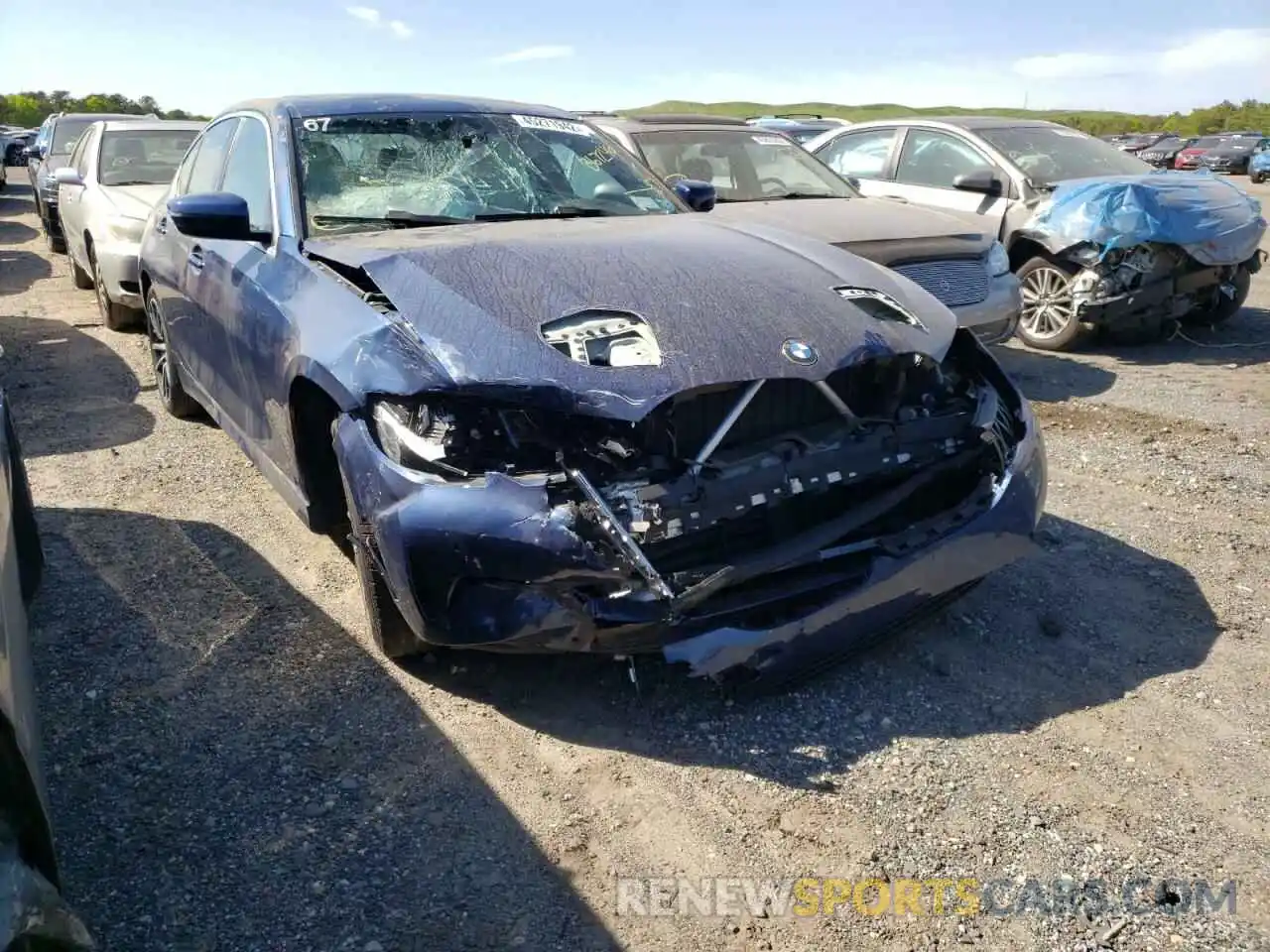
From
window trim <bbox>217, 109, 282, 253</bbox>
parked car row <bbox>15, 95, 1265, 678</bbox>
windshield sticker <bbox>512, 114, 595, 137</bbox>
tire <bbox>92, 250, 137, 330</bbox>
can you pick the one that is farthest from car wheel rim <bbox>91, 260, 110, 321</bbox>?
windshield sticker <bbox>512, 114, 595, 137</bbox>

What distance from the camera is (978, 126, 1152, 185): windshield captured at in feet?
25.5

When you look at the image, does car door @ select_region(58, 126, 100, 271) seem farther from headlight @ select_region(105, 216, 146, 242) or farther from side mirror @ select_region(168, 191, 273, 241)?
side mirror @ select_region(168, 191, 273, 241)

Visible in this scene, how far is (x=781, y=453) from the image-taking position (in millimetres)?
2838

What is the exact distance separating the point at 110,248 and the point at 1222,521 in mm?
7319

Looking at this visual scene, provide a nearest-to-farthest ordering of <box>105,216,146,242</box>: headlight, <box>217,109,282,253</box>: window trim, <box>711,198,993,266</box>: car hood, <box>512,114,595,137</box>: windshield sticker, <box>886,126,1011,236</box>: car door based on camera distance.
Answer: <box>217,109,282,253</box>: window trim → <box>512,114,595,137</box>: windshield sticker → <box>711,198,993,266</box>: car hood → <box>105,216,146,242</box>: headlight → <box>886,126,1011,236</box>: car door

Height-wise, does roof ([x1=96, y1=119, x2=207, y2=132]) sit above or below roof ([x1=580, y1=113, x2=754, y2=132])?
below

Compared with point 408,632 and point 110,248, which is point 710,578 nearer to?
point 408,632

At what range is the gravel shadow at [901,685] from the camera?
9.16ft

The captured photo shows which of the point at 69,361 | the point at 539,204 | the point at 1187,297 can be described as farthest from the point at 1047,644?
the point at 69,361

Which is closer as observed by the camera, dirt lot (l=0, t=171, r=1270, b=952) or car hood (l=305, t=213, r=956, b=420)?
dirt lot (l=0, t=171, r=1270, b=952)

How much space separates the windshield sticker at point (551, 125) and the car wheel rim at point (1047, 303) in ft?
13.3

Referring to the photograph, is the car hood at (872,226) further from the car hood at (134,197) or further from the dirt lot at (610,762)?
the car hood at (134,197)

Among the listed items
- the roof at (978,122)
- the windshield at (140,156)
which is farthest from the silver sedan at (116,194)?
the roof at (978,122)

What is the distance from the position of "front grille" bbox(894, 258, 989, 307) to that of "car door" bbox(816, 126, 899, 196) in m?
2.53
